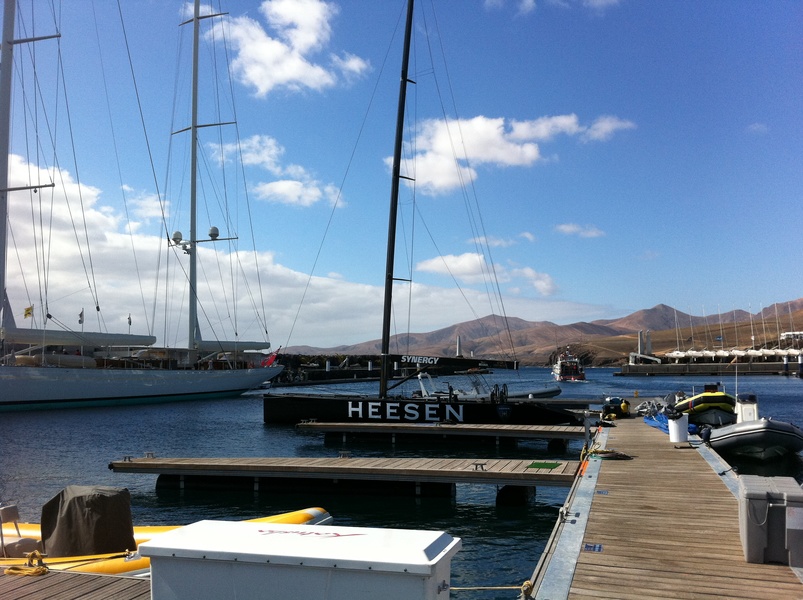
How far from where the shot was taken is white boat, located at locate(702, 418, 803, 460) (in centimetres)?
1895

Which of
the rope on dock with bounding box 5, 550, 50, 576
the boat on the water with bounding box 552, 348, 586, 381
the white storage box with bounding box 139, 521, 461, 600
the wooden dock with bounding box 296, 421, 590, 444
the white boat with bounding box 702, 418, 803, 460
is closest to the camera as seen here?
the white storage box with bounding box 139, 521, 461, 600

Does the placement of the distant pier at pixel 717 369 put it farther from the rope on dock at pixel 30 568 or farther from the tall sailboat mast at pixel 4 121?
the rope on dock at pixel 30 568

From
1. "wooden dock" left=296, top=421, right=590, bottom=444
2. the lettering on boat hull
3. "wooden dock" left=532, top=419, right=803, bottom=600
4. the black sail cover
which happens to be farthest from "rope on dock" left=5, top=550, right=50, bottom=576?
the lettering on boat hull

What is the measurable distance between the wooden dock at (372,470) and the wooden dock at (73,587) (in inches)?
345

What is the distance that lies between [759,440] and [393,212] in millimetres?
15729

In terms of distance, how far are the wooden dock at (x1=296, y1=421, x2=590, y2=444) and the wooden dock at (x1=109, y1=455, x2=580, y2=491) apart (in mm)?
8169

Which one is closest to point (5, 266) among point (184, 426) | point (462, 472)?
point (184, 426)

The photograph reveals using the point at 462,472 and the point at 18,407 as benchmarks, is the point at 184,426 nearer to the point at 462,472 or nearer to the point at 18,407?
the point at 18,407

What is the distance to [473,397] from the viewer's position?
29.4 metres

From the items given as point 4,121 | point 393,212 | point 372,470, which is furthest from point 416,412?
point 4,121

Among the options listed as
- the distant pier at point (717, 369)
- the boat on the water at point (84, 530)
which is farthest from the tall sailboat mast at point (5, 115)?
the distant pier at point (717, 369)

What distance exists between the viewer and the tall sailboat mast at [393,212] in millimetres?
26422

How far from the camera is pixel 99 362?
55281mm

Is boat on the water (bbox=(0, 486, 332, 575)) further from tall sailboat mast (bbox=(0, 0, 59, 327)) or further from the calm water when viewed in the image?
tall sailboat mast (bbox=(0, 0, 59, 327))
